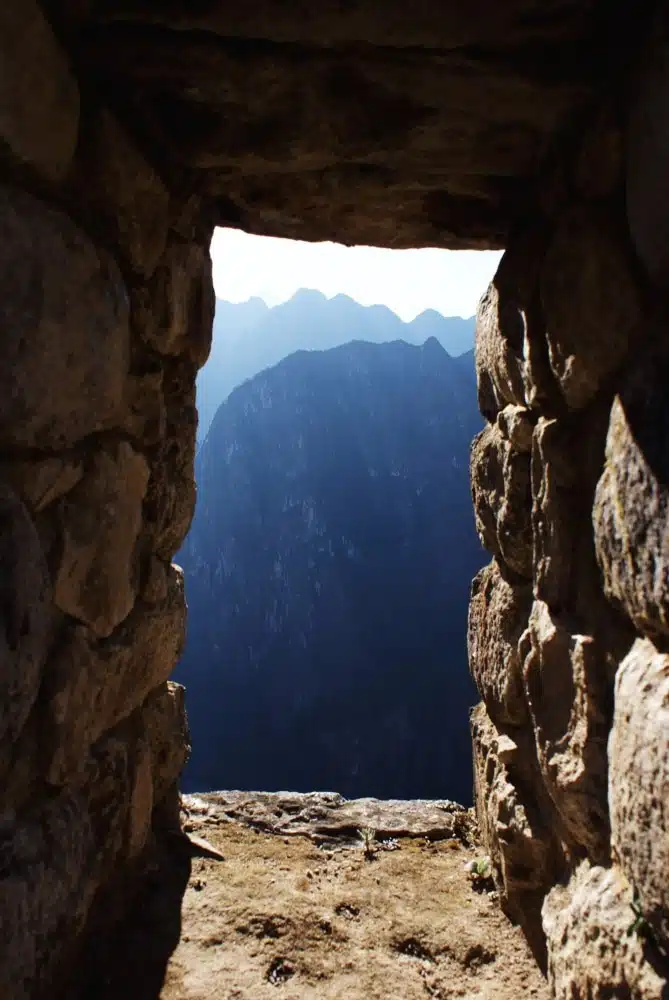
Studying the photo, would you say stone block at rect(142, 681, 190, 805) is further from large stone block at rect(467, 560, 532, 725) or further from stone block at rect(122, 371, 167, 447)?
large stone block at rect(467, 560, 532, 725)

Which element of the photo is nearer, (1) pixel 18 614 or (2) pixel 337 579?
(1) pixel 18 614

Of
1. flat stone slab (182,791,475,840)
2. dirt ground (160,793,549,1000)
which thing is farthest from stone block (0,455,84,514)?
flat stone slab (182,791,475,840)

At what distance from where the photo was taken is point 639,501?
1.04 m

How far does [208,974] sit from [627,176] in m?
1.76

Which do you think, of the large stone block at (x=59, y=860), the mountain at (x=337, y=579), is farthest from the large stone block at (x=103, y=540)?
the mountain at (x=337, y=579)

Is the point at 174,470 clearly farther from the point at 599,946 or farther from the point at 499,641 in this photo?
the point at 599,946

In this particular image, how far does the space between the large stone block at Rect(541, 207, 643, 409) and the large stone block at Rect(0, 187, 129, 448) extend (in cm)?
85

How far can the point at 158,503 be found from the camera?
174 centimetres

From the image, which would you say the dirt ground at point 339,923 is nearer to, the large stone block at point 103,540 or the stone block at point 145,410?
the large stone block at point 103,540

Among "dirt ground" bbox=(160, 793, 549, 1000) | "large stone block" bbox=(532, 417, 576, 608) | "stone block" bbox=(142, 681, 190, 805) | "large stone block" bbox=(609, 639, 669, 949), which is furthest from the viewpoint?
"stone block" bbox=(142, 681, 190, 805)

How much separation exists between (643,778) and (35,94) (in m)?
1.35

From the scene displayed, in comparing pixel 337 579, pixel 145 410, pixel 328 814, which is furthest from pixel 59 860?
pixel 337 579

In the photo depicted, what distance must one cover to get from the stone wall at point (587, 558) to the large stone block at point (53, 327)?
87 cm

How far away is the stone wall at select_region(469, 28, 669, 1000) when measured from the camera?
1022 millimetres
